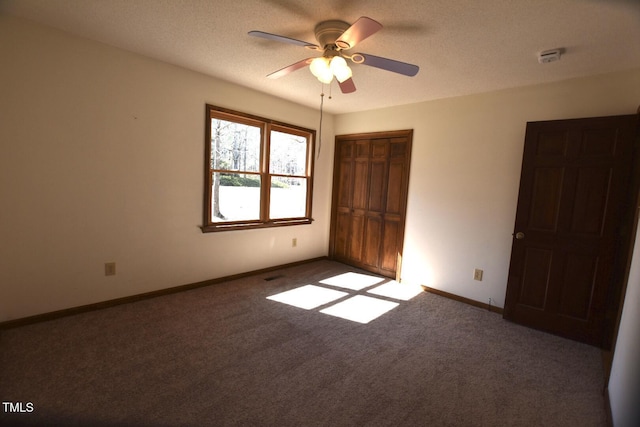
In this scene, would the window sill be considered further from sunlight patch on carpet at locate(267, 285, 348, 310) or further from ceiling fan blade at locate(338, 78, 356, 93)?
ceiling fan blade at locate(338, 78, 356, 93)

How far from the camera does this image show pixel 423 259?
12.5ft

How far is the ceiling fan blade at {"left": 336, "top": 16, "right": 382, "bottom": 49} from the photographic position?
1.58 metres

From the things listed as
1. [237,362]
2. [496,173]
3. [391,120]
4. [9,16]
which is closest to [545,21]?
[496,173]

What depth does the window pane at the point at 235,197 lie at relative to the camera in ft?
11.6

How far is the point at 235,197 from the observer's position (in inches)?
147

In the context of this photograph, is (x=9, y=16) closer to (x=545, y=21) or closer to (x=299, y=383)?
(x=299, y=383)

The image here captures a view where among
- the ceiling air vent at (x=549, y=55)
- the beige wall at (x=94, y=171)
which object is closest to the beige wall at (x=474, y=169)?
the ceiling air vent at (x=549, y=55)

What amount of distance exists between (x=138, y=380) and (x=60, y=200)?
1.72m

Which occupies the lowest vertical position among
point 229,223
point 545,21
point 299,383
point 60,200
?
point 299,383

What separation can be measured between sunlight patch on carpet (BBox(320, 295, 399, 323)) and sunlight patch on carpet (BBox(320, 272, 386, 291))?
345 millimetres

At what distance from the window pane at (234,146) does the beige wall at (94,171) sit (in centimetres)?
22

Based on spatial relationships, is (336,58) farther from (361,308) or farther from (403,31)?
(361,308)

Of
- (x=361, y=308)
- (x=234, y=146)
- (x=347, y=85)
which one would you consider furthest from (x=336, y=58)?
(x=361, y=308)

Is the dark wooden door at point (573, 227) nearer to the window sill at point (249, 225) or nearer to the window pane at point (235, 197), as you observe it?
the window sill at point (249, 225)
